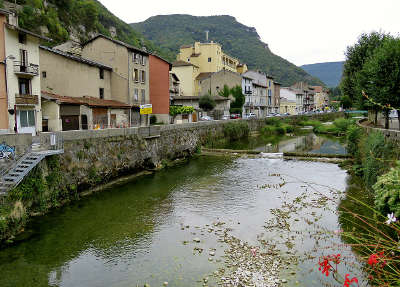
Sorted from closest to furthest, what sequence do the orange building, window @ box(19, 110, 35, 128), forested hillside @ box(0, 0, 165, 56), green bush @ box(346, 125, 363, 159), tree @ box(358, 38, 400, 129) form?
window @ box(19, 110, 35, 128), tree @ box(358, 38, 400, 129), green bush @ box(346, 125, 363, 159), the orange building, forested hillside @ box(0, 0, 165, 56)

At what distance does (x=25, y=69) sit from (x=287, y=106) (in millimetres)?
113572

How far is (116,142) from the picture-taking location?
1110 inches

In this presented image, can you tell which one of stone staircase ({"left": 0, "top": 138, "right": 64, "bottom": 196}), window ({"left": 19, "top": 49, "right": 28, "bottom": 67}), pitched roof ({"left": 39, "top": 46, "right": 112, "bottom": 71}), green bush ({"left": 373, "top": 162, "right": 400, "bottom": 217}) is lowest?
green bush ({"left": 373, "top": 162, "right": 400, "bottom": 217})

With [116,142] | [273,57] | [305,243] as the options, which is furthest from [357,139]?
[273,57]

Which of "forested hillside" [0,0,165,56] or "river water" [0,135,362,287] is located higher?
"forested hillside" [0,0,165,56]

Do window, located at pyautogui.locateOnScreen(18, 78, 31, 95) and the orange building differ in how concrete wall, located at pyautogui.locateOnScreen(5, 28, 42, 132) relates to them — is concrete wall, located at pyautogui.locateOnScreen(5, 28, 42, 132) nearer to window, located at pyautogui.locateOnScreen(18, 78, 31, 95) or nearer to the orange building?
window, located at pyautogui.locateOnScreen(18, 78, 31, 95)

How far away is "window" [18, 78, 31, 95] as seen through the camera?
27.7 meters

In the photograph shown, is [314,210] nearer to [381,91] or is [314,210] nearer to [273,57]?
[381,91]

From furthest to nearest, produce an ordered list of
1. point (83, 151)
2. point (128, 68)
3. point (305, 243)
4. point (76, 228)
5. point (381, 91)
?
point (128, 68) < point (381, 91) < point (83, 151) < point (76, 228) < point (305, 243)

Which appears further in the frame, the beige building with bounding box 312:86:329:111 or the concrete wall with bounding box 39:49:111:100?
the beige building with bounding box 312:86:329:111

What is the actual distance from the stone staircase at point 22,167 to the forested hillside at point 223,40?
467ft

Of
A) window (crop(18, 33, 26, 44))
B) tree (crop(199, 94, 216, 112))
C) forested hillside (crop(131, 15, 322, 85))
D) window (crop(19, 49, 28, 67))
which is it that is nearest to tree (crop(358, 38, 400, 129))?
window (crop(19, 49, 28, 67))

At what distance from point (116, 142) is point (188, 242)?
15105 millimetres

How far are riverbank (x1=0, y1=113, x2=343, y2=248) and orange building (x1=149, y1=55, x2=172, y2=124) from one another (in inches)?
469
